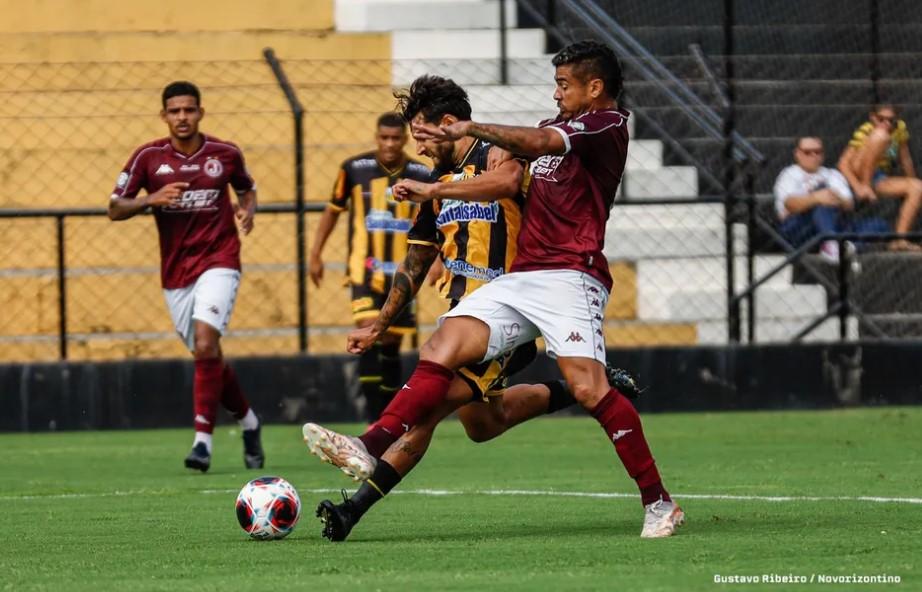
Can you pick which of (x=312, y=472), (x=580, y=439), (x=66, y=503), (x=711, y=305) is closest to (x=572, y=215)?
(x=66, y=503)

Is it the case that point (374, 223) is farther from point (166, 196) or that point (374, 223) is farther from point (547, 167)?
point (547, 167)

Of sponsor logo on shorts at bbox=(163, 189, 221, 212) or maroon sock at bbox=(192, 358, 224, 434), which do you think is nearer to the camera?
maroon sock at bbox=(192, 358, 224, 434)

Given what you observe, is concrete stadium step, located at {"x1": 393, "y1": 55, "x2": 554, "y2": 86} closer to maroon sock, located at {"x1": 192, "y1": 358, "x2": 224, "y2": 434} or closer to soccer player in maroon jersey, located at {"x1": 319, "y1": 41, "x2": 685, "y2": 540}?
maroon sock, located at {"x1": 192, "y1": 358, "x2": 224, "y2": 434}

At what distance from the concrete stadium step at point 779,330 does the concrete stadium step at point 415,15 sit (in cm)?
458

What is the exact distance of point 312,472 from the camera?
444 inches

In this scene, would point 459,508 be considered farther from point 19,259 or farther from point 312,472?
point 19,259

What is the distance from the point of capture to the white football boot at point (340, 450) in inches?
275

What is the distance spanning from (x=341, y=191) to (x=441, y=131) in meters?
6.31

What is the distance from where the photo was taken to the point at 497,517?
323 inches

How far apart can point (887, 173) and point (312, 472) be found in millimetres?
8658

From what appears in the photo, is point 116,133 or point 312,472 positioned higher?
point 116,133

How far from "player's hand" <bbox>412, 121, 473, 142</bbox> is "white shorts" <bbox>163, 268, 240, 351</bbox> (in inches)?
174

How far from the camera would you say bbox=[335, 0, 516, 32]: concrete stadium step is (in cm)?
1998

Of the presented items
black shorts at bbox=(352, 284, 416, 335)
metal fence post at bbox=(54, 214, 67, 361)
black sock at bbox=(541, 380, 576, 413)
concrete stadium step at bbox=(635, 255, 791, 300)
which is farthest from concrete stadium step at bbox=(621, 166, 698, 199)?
black sock at bbox=(541, 380, 576, 413)
